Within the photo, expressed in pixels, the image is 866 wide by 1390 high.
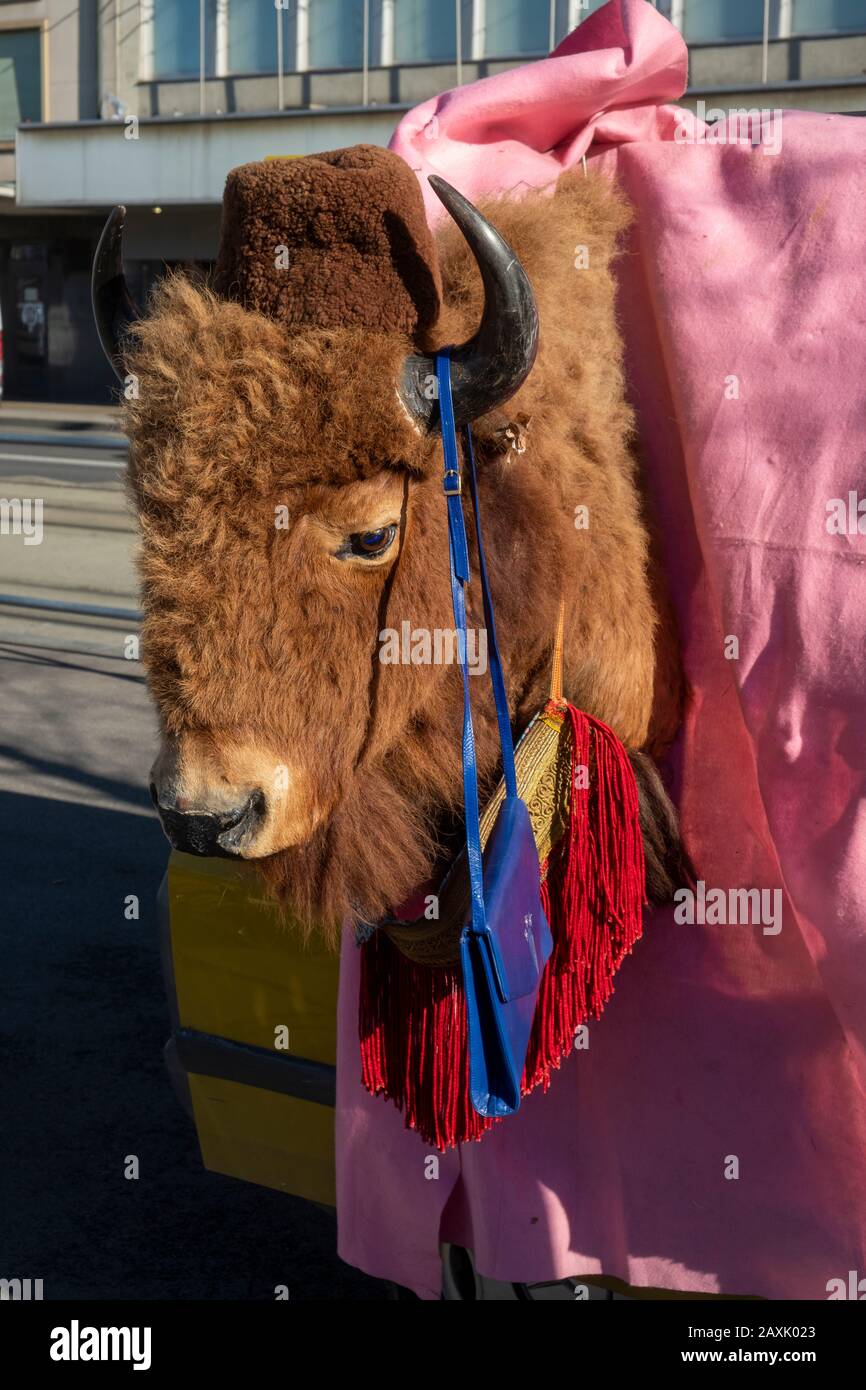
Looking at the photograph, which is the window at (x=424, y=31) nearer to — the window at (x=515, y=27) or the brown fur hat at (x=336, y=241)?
the window at (x=515, y=27)

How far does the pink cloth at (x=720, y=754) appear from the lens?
7.34ft

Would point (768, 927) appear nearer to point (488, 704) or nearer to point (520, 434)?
point (488, 704)

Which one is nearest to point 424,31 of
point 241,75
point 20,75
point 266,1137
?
point 241,75

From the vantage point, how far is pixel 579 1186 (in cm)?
261

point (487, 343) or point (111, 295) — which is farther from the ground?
point (111, 295)

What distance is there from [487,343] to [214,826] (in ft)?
2.58

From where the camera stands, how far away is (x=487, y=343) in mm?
2012

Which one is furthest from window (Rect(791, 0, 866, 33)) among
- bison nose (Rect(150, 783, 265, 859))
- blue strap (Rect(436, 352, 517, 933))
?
bison nose (Rect(150, 783, 265, 859))

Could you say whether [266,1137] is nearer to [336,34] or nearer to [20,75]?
[336,34]

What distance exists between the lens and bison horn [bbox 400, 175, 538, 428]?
1.92 metres

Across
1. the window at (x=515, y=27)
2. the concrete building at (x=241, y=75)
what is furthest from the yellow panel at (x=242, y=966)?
the window at (x=515, y=27)
